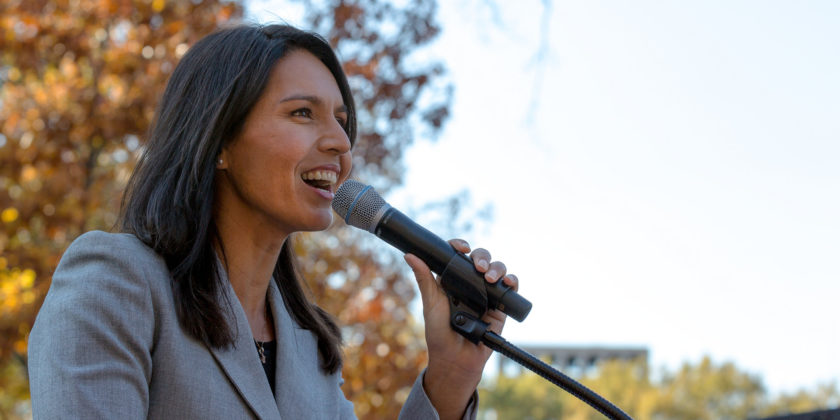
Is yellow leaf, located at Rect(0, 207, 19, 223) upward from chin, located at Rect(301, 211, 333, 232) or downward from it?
upward

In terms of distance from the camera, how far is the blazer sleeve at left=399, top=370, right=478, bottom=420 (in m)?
2.64

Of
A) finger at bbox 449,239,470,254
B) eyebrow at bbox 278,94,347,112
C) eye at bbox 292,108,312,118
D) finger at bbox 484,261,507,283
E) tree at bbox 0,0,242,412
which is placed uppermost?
tree at bbox 0,0,242,412

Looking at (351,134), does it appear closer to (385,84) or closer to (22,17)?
(385,84)

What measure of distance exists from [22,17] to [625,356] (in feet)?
294

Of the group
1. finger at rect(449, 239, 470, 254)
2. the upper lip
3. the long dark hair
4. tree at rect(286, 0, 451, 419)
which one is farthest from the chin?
tree at rect(286, 0, 451, 419)

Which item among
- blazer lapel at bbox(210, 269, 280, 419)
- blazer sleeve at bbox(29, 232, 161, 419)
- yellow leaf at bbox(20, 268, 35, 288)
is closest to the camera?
blazer sleeve at bbox(29, 232, 161, 419)

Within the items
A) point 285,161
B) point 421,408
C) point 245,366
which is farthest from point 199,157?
point 421,408

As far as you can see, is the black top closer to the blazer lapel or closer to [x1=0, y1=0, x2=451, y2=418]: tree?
the blazer lapel

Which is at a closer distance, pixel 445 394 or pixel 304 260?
pixel 445 394

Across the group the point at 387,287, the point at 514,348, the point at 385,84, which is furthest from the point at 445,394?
the point at 387,287

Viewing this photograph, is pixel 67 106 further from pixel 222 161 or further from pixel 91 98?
pixel 222 161

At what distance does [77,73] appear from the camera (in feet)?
26.5

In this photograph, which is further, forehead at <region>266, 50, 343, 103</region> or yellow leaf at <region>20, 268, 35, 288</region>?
yellow leaf at <region>20, 268, 35, 288</region>

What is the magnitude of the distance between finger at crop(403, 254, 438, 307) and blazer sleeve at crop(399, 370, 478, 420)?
29 centimetres
